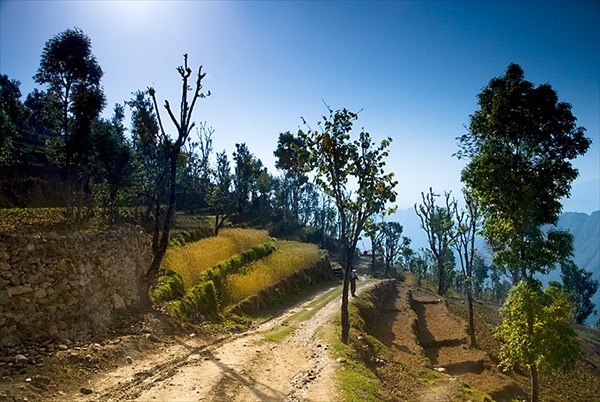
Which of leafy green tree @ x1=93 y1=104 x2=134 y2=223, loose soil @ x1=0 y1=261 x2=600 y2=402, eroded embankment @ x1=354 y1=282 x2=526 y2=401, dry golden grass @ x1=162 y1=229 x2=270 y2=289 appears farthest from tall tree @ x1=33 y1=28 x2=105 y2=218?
eroded embankment @ x1=354 y1=282 x2=526 y2=401

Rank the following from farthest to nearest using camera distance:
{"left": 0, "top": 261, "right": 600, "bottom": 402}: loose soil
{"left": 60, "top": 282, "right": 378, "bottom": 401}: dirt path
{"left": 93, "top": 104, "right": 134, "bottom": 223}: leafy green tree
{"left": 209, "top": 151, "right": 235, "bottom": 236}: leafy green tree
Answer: {"left": 209, "top": 151, "right": 235, "bottom": 236}: leafy green tree, {"left": 93, "top": 104, "right": 134, "bottom": 223}: leafy green tree, {"left": 60, "top": 282, "right": 378, "bottom": 401}: dirt path, {"left": 0, "top": 261, "right": 600, "bottom": 402}: loose soil

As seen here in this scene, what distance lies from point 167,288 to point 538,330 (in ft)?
56.8

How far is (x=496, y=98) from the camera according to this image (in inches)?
611

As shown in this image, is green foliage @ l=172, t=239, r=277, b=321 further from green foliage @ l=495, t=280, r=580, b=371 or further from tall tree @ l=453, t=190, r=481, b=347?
tall tree @ l=453, t=190, r=481, b=347

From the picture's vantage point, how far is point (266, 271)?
30188 mm

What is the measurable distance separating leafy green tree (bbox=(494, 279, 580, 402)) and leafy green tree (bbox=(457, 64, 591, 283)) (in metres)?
0.99

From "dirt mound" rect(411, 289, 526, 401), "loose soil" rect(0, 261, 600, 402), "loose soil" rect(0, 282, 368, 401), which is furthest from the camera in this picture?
"dirt mound" rect(411, 289, 526, 401)

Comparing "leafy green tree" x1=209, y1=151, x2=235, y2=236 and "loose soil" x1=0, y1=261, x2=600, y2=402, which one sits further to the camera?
"leafy green tree" x1=209, y1=151, x2=235, y2=236

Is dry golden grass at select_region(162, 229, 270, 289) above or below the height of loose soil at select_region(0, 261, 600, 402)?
above

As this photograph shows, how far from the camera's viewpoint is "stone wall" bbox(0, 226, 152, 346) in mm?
10148

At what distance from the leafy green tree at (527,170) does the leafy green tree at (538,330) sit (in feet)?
3.25

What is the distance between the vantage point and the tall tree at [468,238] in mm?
26302

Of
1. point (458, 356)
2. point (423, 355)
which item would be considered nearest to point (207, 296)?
point (423, 355)

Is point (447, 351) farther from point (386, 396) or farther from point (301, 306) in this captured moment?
point (386, 396)
